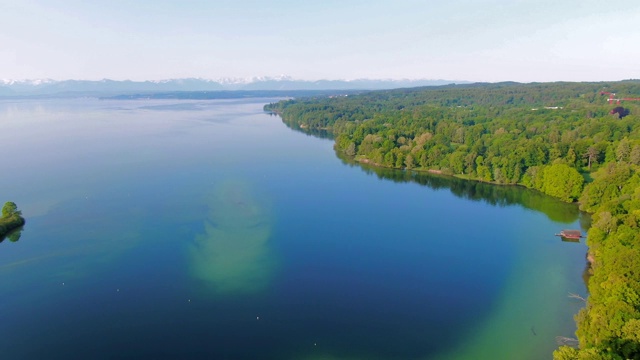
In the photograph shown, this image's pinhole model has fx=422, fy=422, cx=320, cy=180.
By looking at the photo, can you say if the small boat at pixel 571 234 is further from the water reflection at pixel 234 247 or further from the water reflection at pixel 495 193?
the water reflection at pixel 234 247

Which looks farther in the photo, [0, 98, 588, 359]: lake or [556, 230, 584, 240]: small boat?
[556, 230, 584, 240]: small boat

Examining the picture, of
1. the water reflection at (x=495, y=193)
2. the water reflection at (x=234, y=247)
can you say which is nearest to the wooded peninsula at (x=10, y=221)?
the water reflection at (x=234, y=247)

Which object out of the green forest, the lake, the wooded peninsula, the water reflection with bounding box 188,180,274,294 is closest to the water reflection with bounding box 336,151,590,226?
the lake

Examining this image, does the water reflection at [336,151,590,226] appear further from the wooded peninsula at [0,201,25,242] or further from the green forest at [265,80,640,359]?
the wooded peninsula at [0,201,25,242]

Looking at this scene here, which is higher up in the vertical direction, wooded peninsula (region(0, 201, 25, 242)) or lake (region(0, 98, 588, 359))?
wooded peninsula (region(0, 201, 25, 242))

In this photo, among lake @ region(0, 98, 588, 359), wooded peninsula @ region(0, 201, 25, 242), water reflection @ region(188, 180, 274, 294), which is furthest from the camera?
wooded peninsula @ region(0, 201, 25, 242)

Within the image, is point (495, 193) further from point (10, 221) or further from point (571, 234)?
point (10, 221)

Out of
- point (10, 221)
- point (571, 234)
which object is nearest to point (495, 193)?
point (571, 234)
